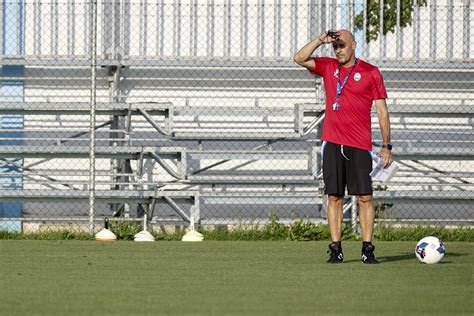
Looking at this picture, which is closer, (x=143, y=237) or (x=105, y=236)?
(x=105, y=236)

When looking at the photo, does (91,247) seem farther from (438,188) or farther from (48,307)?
(438,188)

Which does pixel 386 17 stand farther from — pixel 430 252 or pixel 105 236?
pixel 430 252

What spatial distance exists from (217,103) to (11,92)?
114 inches

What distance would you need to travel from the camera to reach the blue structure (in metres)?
16.7

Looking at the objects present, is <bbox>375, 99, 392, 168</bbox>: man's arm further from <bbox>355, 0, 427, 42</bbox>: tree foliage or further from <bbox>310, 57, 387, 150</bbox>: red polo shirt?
<bbox>355, 0, 427, 42</bbox>: tree foliage

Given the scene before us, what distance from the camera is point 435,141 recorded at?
1606 centimetres

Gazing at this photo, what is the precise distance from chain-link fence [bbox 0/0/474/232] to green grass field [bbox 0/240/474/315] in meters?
4.43

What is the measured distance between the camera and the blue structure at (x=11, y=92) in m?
16.7

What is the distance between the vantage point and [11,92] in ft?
55.8

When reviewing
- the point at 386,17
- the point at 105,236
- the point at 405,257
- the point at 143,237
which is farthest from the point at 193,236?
the point at 386,17

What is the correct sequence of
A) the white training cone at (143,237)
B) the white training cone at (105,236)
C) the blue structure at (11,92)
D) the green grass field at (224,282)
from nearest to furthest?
1. the green grass field at (224,282)
2. the white training cone at (105,236)
3. the white training cone at (143,237)
4. the blue structure at (11,92)

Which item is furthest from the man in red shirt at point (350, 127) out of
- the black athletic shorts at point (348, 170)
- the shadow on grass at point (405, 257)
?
the shadow on grass at point (405, 257)

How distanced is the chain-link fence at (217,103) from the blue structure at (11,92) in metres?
0.02

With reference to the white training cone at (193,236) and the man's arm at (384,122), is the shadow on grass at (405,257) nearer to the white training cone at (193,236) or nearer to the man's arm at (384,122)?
the man's arm at (384,122)
